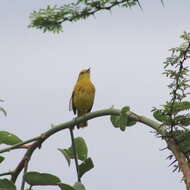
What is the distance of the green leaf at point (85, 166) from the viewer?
83.3 inches

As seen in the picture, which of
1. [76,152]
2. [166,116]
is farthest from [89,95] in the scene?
[166,116]

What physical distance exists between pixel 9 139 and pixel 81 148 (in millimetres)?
329

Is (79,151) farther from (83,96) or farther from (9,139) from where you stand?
(83,96)

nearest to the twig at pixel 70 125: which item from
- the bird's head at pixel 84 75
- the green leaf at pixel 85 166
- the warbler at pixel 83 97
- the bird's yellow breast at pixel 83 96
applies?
the green leaf at pixel 85 166

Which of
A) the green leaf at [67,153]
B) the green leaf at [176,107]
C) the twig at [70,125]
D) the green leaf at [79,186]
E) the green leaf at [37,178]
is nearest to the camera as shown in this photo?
the green leaf at [176,107]

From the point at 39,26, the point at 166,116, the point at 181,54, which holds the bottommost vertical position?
the point at 166,116

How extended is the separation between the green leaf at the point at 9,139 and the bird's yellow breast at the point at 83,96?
17.2 feet

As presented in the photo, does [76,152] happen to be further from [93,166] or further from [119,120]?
[119,120]

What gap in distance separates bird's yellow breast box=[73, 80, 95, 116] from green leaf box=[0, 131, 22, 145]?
5.24 meters

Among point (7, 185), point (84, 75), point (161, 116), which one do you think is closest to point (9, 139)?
point (7, 185)

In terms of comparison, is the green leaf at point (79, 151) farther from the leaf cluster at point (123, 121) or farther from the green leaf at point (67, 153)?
the leaf cluster at point (123, 121)

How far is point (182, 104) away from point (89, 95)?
5.98 m

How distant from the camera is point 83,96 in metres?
7.60

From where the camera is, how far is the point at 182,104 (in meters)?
1.64
